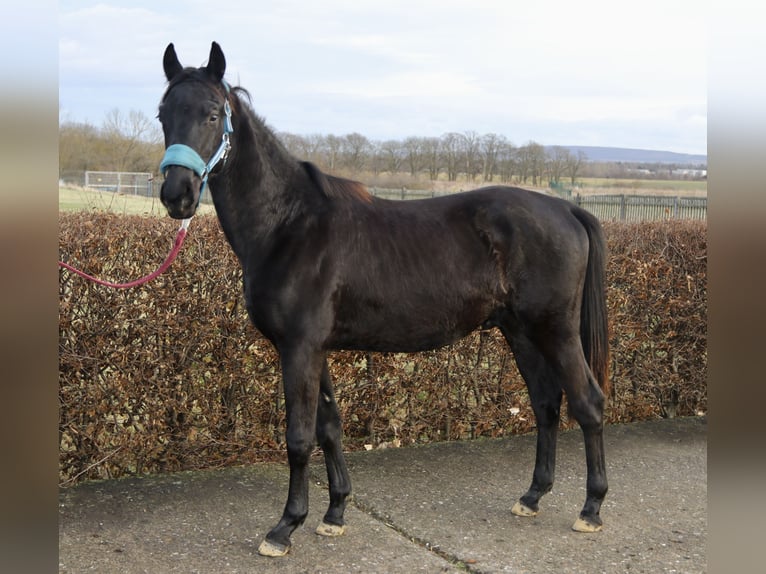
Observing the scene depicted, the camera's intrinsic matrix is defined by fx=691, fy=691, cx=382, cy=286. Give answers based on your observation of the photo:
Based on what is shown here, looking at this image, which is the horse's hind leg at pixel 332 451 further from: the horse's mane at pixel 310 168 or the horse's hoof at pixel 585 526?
the horse's hoof at pixel 585 526

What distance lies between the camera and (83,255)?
4312 mm

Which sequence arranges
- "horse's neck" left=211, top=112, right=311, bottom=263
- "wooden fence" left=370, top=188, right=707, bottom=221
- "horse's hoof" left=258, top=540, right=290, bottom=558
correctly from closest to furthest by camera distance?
"horse's hoof" left=258, top=540, right=290, bottom=558 → "horse's neck" left=211, top=112, right=311, bottom=263 → "wooden fence" left=370, top=188, right=707, bottom=221

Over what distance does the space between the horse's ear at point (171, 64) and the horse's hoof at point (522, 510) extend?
10.2 feet

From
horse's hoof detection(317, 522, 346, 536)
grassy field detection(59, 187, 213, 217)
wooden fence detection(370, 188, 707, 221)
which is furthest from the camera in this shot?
wooden fence detection(370, 188, 707, 221)

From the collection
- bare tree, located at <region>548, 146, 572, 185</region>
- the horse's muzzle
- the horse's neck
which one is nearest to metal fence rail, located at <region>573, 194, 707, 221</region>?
bare tree, located at <region>548, 146, 572, 185</region>

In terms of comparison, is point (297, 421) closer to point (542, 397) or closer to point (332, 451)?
point (332, 451)

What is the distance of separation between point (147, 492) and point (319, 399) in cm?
139

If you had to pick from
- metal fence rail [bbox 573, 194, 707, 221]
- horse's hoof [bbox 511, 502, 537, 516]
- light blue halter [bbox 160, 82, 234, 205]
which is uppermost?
metal fence rail [bbox 573, 194, 707, 221]

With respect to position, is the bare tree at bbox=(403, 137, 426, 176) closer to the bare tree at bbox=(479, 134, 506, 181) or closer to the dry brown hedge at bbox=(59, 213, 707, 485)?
the bare tree at bbox=(479, 134, 506, 181)

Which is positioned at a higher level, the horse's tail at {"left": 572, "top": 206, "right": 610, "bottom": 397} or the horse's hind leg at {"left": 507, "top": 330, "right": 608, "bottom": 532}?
the horse's tail at {"left": 572, "top": 206, "right": 610, "bottom": 397}

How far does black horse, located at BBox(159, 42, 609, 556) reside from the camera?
3574mm

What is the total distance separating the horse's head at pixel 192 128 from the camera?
319 cm

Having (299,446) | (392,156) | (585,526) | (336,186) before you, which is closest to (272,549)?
(299,446)

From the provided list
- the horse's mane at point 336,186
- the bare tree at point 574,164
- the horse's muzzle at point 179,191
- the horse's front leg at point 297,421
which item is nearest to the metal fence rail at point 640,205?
the bare tree at point 574,164
